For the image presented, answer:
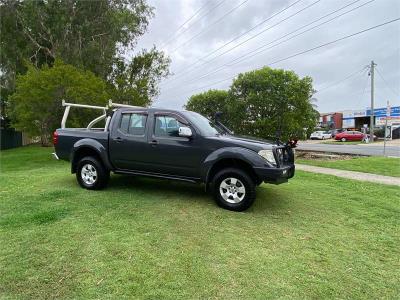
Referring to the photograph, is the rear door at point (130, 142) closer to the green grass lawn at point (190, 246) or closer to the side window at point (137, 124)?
the side window at point (137, 124)

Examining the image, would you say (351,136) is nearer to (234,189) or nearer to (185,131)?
(234,189)

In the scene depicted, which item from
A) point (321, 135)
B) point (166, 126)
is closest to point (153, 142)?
point (166, 126)

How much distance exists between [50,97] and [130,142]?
8.61m

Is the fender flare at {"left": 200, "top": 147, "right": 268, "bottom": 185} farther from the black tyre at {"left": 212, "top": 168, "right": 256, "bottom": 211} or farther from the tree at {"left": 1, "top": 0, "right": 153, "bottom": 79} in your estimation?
the tree at {"left": 1, "top": 0, "right": 153, "bottom": 79}

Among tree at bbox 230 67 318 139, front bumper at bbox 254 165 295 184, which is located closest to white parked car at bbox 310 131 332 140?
tree at bbox 230 67 318 139

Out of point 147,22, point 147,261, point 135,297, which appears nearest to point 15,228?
point 147,261

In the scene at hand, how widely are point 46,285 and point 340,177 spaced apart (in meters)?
9.08

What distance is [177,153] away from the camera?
6.58 meters

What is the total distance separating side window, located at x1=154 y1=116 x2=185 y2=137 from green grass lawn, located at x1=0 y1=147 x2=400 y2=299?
1231 mm

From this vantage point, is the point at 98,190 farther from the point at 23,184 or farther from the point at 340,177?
the point at 340,177

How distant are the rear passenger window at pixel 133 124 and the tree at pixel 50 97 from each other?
25.3ft

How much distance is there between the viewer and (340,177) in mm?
10633

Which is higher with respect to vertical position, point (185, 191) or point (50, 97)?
point (50, 97)

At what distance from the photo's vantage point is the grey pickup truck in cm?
608
